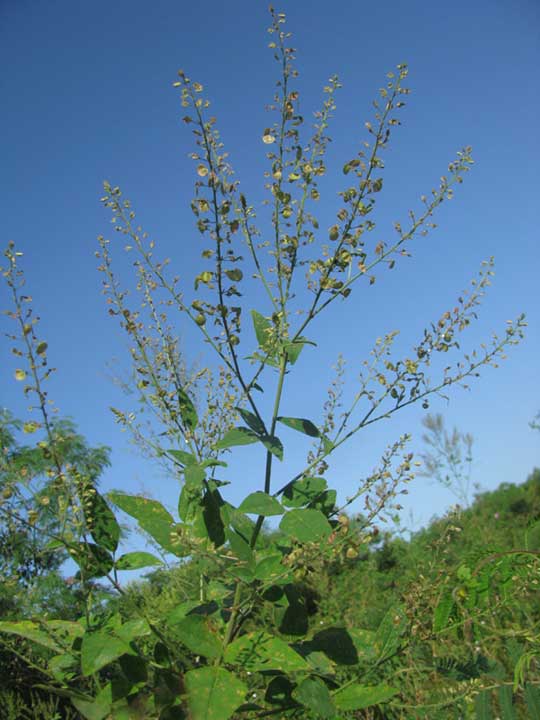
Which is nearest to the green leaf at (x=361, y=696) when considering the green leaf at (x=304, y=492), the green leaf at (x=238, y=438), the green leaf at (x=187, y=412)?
the green leaf at (x=304, y=492)

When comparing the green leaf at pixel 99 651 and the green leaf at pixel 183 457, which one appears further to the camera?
the green leaf at pixel 183 457

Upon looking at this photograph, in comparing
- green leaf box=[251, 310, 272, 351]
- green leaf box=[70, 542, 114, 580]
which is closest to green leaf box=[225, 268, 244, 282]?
green leaf box=[251, 310, 272, 351]

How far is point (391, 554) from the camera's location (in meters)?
6.81

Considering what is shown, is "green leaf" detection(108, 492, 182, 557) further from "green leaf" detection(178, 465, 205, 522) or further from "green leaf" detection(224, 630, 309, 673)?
"green leaf" detection(224, 630, 309, 673)

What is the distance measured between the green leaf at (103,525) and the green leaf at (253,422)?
52 centimetres

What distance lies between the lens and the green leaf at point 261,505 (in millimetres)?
1580

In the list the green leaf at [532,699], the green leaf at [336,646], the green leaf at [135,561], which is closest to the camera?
the green leaf at [532,699]

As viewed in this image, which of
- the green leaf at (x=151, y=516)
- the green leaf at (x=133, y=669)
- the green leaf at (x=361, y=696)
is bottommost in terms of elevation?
the green leaf at (x=361, y=696)

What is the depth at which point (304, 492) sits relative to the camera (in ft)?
5.64

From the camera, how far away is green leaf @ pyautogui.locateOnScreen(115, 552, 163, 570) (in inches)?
72.0

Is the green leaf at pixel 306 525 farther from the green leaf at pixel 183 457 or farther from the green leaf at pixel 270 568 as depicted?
the green leaf at pixel 183 457

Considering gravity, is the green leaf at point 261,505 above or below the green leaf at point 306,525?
above

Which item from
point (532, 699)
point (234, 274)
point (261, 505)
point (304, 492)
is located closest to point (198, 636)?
point (261, 505)

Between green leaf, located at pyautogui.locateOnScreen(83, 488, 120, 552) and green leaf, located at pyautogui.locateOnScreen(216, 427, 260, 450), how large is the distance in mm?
461
